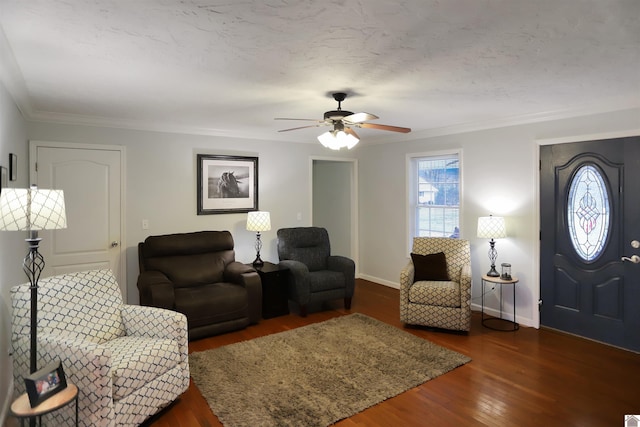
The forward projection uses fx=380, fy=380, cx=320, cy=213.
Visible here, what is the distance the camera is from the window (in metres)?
4.99

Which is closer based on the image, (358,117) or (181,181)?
(358,117)

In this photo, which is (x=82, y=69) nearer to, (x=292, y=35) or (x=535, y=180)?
(x=292, y=35)

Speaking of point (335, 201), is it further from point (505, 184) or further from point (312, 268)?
point (505, 184)

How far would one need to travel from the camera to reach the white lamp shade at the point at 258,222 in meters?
4.75

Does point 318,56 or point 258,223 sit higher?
point 318,56

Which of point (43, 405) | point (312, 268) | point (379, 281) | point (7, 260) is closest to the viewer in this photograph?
point (43, 405)

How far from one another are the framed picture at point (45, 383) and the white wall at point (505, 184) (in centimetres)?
418

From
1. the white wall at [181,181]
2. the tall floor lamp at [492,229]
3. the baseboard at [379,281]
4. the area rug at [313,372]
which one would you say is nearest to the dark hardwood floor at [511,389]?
the area rug at [313,372]

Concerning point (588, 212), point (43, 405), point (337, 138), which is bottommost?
point (43, 405)

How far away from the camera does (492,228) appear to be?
4.11 metres

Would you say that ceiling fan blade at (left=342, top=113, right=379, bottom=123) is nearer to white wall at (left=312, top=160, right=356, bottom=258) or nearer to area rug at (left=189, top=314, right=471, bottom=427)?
area rug at (left=189, top=314, right=471, bottom=427)

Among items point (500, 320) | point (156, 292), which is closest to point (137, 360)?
point (156, 292)

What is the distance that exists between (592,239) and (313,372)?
294 centimetres

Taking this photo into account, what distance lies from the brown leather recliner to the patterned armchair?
85 cm
